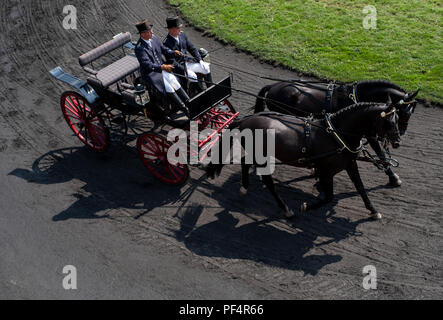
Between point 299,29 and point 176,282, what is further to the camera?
point 299,29

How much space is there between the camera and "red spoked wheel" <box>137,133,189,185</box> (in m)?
8.12

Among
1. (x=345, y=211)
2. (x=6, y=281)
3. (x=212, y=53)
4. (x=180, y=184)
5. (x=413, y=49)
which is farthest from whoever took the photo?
(x=212, y=53)

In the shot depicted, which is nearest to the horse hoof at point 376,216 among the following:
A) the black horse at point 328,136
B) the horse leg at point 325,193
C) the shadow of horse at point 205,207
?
the black horse at point 328,136

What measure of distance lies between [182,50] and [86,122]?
271 cm

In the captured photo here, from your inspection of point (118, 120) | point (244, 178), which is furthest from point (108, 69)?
point (244, 178)

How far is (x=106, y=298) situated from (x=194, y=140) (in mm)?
3243

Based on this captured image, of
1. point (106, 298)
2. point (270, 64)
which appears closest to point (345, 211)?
point (106, 298)

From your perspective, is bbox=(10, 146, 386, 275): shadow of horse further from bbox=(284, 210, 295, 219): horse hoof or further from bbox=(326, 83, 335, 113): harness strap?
bbox=(326, 83, 335, 113): harness strap

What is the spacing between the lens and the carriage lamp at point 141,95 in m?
7.75

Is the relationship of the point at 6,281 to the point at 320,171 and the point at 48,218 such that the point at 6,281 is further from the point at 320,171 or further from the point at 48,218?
the point at 320,171

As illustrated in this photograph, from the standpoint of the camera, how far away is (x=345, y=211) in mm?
7867

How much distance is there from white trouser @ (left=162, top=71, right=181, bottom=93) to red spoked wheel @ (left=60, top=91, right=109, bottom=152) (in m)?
1.90
